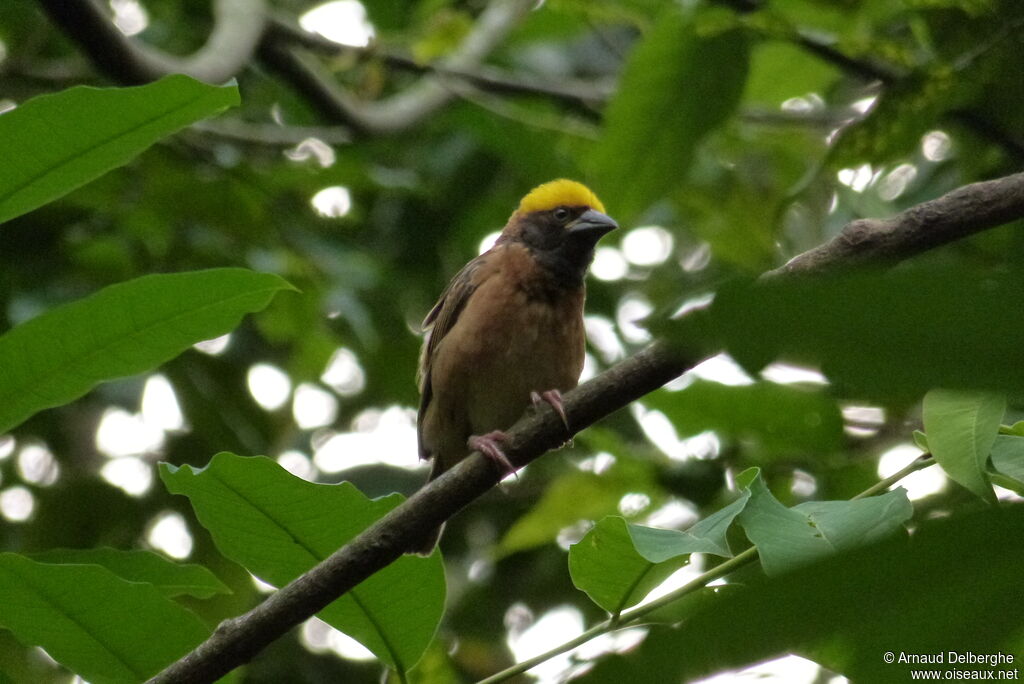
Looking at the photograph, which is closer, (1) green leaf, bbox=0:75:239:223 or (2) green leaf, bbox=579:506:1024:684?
(2) green leaf, bbox=579:506:1024:684

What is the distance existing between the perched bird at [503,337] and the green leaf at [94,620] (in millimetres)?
2182

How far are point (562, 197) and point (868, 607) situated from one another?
→ 4.77 m

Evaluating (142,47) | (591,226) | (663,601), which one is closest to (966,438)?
(663,601)

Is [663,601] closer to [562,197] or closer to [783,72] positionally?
[562,197]

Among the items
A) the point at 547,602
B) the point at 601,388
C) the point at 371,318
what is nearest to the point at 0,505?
the point at 371,318

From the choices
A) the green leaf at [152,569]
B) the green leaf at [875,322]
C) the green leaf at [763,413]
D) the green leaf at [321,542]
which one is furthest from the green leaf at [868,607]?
the green leaf at [763,413]

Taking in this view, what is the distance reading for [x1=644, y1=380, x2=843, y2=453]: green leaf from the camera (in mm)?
3408

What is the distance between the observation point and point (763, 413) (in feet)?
11.3

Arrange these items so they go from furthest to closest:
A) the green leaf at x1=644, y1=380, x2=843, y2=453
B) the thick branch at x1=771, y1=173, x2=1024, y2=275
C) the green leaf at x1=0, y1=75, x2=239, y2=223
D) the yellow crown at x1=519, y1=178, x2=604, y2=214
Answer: the yellow crown at x1=519, y1=178, x2=604, y2=214 < the green leaf at x1=644, y1=380, x2=843, y2=453 < the green leaf at x1=0, y1=75, x2=239, y2=223 < the thick branch at x1=771, y1=173, x2=1024, y2=275

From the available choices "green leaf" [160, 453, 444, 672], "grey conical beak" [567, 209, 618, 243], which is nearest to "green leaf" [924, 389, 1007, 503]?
"green leaf" [160, 453, 444, 672]

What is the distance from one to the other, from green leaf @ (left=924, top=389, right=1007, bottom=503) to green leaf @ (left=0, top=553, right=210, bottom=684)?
1.41 meters

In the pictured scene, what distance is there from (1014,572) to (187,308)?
1.69m

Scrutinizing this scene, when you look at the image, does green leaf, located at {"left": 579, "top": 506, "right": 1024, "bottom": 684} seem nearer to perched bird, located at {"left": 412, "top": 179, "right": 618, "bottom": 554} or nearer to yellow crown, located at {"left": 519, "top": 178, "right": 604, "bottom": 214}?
perched bird, located at {"left": 412, "top": 179, "right": 618, "bottom": 554}

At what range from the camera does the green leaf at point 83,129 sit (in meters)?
2.00
